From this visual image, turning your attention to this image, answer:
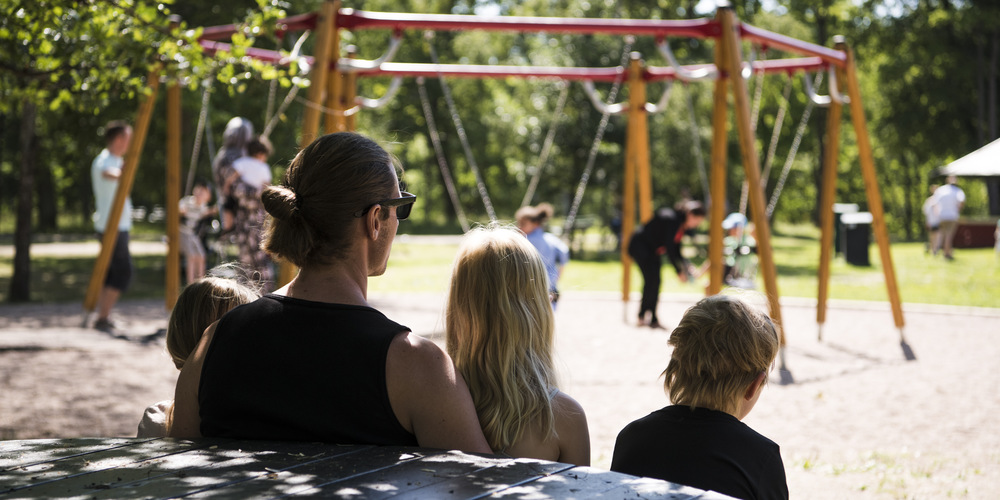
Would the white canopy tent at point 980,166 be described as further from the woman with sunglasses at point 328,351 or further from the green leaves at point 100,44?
the woman with sunglasses at point 328,351

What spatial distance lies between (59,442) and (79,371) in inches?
219

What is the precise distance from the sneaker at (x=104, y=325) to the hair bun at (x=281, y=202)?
7881 millimetres

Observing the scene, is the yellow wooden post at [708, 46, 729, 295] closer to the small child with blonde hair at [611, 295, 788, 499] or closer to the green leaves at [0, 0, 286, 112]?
the green leaves at [0, 0, 286, 112]

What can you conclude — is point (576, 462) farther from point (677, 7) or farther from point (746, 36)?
point (677, 7)

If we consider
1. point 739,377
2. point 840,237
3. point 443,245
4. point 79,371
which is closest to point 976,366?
point 739,377

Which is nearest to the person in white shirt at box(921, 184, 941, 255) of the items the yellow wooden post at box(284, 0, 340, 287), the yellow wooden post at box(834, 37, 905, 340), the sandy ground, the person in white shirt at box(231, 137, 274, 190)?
the sandy ground

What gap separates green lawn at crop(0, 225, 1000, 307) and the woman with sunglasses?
11.9m

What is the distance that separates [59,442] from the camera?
2539 millimetres

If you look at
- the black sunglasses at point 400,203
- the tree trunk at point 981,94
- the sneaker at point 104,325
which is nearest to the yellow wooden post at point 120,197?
the sneaker at point 104,325

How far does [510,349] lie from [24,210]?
40.0ft

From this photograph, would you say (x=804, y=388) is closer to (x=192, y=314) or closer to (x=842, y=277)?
(x=192, y=314)

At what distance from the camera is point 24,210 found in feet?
42.9

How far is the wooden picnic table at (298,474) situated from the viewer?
1915 millimetres

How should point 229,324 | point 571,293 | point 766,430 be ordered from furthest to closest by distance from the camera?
point 571,293 → point 766,430 → point 229,324
